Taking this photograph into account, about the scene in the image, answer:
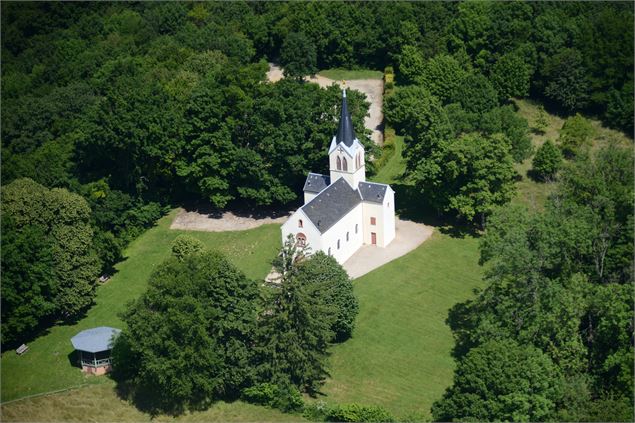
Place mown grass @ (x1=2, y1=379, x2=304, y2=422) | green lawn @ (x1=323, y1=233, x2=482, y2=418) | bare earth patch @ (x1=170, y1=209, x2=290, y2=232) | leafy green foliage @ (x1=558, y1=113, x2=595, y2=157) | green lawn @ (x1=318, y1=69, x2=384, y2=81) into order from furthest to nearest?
green lawn @ (x1=318, y1=69, x2=384, y2=81) < leafy green foliage @ (x1=558, y1=113, x2=595, y2=157) < bare earth patch @ (x1=170, y1=209, x2=290, y2=232) < green lawn @ (x1=323, y1=233, x2=482, y2=418) < mown grass @ (x1=2, y1=379, x2=304, y2=422)

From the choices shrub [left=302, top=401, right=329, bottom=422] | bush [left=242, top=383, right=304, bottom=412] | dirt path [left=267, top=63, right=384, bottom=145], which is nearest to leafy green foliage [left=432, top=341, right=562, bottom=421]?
shrub [left=302, top=401, right=329, bottom=422]

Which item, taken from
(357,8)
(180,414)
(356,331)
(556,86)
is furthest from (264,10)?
(180,414)

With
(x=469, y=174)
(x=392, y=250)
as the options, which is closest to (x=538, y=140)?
(x=469, y=174)

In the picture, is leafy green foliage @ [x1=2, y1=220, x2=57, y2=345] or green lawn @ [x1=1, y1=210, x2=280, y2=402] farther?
leafy green foliage @ [x1=2, y1=220, x2=57, y2=345]

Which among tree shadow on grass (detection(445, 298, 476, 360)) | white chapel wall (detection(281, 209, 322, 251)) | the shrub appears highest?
white chapel wall (detection(281, 209, 322, 251))

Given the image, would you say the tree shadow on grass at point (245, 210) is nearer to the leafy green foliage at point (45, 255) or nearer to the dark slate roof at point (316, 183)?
the dark slate roof at point (316, 183)

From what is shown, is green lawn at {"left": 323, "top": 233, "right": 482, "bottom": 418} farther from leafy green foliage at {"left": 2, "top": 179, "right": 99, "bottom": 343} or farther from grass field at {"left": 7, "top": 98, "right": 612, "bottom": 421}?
leafy green foliage at {"left": 2, "top": 179, "right": 99, "bottom": 343}

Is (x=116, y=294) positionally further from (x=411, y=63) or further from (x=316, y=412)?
(x=411, y=63)
